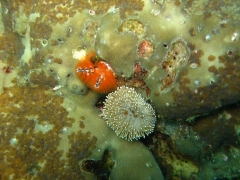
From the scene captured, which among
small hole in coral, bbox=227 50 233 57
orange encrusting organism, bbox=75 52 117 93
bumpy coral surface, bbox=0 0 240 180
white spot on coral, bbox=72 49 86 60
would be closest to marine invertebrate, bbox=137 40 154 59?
bumpy coral surface, bbox=0 0 240 180

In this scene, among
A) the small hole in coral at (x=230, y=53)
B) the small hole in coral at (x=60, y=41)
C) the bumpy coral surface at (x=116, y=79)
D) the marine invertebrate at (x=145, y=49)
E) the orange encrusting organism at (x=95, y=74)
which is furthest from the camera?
the small hole in coral at (x=60, y=41)

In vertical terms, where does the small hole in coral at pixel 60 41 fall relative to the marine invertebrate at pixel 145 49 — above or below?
above

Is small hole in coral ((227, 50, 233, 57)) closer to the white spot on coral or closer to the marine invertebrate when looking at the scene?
the marine invertebrate

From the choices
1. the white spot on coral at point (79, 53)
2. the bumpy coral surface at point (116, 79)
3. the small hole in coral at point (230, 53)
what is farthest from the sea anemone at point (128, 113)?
the small hole in coral at point (230, 53)

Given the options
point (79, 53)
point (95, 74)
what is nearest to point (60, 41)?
point (79, 53)

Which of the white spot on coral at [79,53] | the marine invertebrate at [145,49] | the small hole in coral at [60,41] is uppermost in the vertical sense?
the small hole in coral at [60,41]

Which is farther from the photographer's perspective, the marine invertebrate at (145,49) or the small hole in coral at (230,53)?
the marine invertebrate at (145,49)

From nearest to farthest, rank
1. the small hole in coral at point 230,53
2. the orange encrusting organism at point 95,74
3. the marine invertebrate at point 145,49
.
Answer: the small hole in coral at point 230,53 < the marine invertebrate at point 145,49 < the orange encrusting organism at point 95,74

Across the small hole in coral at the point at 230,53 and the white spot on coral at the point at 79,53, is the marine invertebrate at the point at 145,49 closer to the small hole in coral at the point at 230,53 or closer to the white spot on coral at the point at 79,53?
the white spot on coral at the point at 79,53
